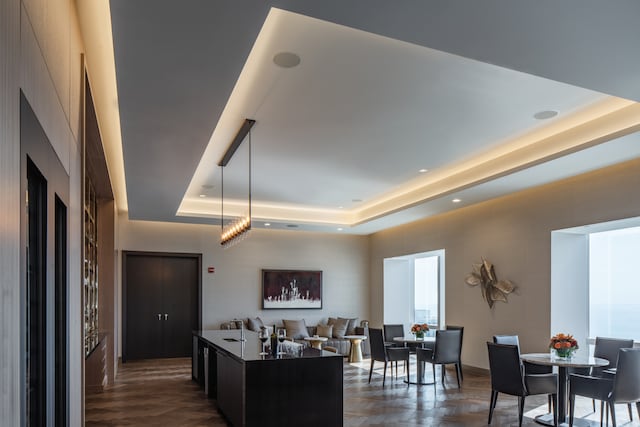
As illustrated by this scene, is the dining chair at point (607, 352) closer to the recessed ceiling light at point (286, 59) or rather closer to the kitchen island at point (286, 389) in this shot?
the kitchen island at point (286, 389)

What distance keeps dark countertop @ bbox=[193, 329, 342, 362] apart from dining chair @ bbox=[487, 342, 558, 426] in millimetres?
1902

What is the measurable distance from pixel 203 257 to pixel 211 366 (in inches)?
199

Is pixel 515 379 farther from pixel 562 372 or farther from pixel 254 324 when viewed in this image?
pixel 254 324

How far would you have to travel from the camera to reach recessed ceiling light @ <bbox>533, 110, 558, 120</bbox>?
5469mm

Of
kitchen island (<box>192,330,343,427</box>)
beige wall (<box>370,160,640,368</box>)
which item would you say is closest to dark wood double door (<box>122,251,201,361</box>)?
beige wall (<box>370,160,640,368</box>)

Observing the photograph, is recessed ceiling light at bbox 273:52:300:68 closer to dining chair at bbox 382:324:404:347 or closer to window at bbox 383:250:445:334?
dining chair at bbox 382:324:404:347

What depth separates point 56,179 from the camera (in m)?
2.36

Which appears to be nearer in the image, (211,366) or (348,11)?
(348,11)

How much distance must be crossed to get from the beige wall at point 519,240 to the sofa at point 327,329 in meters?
2.59

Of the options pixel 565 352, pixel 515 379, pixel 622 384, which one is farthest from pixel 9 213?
pixel 565 352

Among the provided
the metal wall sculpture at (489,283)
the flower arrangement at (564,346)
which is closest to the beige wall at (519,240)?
the metal wall sculpture at (489,283)

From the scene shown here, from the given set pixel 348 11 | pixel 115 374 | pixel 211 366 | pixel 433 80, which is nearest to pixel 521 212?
pixel 433 80

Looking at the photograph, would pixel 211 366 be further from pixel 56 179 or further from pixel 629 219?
pixel 629 219

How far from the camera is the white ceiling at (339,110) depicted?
3109mm
